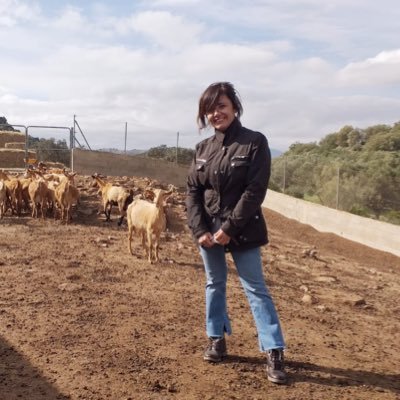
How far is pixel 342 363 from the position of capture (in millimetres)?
4961

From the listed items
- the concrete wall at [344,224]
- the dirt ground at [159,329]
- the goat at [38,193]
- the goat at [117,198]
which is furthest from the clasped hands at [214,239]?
the concrete wall at [344,224]

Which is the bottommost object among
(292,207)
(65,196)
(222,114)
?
(292,207)

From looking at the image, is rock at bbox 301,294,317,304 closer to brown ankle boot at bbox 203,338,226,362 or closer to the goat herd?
brown ankle boot at bbox 203,338,226,362

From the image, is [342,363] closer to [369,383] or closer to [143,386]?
[369,383]

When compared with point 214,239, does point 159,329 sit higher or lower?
lower

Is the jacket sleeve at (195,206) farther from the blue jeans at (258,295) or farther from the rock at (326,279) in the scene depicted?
the rock at (326,279)

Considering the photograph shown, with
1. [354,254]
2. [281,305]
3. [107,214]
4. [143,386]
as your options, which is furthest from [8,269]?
[354,254]

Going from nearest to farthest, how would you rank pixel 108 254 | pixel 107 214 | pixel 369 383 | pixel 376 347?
1. pixel 369 383
2. pixel 376 347
3. pixel 108 254
4. pixel 107 214

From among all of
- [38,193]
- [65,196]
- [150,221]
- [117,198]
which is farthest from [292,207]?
[150,221]

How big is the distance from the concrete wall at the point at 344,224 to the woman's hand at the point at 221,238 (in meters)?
14.0

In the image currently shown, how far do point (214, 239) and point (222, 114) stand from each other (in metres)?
1.00

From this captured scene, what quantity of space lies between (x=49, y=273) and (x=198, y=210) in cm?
422

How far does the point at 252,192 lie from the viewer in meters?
4.11

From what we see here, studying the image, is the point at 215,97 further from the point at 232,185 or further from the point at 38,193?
the point at 38,193
